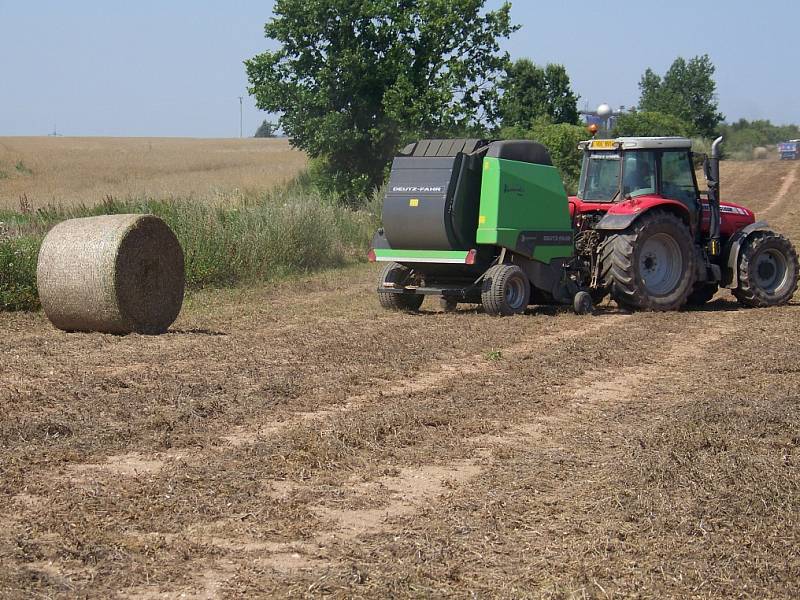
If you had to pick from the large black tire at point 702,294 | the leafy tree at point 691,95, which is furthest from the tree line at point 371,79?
the leafy tree at point 691,95

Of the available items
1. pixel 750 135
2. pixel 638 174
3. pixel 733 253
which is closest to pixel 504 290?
pixel 638 174

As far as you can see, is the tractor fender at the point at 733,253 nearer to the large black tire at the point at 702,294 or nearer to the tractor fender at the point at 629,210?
the large black tire at the point at 702,294

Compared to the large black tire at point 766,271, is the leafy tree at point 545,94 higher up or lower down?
higher up

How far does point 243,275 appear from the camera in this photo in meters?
17.4

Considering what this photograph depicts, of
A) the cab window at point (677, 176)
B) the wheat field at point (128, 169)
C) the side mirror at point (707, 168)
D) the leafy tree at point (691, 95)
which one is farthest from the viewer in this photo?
the leafy tree at point (691, 95)

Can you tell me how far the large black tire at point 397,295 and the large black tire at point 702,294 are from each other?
370 cm

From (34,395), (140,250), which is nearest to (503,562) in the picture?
(34,395)

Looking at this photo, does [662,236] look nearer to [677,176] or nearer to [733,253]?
[677,176]

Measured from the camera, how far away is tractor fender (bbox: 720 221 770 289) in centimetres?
1433

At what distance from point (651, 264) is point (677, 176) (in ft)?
3.81

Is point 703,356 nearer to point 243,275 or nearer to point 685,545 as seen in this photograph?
point 685,545

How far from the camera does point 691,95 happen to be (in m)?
59.2

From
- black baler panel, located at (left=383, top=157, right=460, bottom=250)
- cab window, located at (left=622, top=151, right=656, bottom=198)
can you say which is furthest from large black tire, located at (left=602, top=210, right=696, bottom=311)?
black baler panel, located at (left=383, top=157, right=460, bottom=250)

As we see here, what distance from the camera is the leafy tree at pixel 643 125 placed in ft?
136
